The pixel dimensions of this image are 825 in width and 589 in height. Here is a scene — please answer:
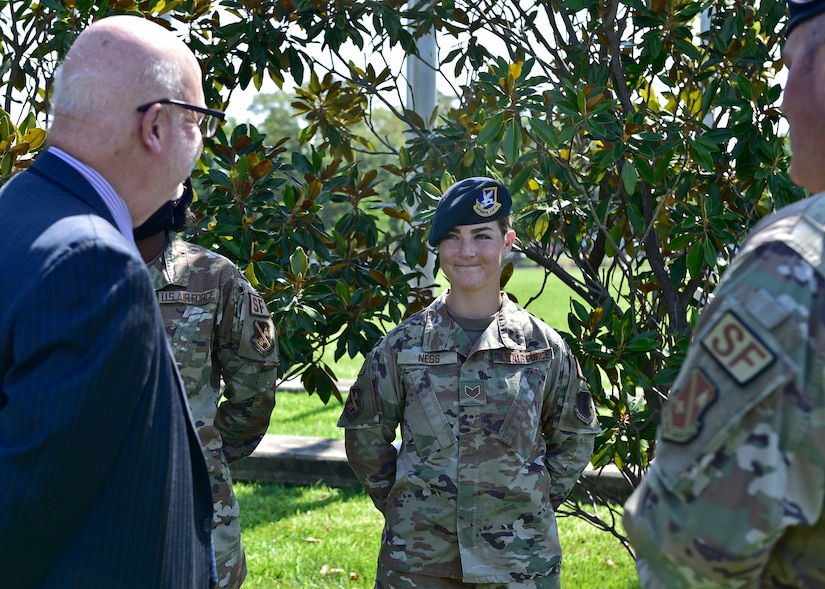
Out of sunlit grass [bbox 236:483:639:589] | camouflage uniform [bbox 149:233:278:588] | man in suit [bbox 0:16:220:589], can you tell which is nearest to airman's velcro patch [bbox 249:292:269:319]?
camouflage uniform [bbox 149:233:278:588]

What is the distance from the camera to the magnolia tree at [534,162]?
3611mm

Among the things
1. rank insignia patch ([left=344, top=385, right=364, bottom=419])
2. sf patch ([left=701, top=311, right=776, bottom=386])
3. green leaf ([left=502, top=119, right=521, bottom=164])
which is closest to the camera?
sf patch ([left=701, top=311, right=776, bottom=386])

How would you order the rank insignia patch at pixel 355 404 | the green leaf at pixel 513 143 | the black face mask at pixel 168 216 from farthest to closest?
1. the green leaf at pixel 513 143
2. the rank insignia patch at pixel 355 404
3. the black face mask at pixel 168 216

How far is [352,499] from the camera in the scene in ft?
21.8

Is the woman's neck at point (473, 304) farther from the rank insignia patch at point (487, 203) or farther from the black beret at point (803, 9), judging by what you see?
the black beret at point (803, 9)

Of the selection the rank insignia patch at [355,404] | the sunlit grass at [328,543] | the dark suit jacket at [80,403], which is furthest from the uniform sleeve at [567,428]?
the sunlit grass at [328,543]

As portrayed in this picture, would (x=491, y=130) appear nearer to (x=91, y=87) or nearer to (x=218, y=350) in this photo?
(x=218, y=350)

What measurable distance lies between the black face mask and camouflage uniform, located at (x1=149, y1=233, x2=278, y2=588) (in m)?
0.09

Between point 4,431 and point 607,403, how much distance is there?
8.68 feet

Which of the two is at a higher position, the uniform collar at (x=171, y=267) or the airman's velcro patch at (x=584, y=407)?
the uniform collar at (x=171, y=267)

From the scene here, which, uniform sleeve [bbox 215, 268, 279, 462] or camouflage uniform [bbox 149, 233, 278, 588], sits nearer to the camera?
camouflage uniform [bbox 149, 233, 278, 588]

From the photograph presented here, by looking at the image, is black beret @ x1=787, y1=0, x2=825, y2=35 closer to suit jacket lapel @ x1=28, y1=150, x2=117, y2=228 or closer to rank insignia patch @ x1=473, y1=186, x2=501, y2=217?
suit jacket lapel @ x1=28, y1=150, x2=117, y2=228

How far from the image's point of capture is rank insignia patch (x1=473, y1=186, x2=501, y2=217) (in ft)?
10.8

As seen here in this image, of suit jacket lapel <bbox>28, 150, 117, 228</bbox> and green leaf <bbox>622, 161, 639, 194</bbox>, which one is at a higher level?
suit jacket lapel <bbox>28, 150, 117, 228</bbox>
